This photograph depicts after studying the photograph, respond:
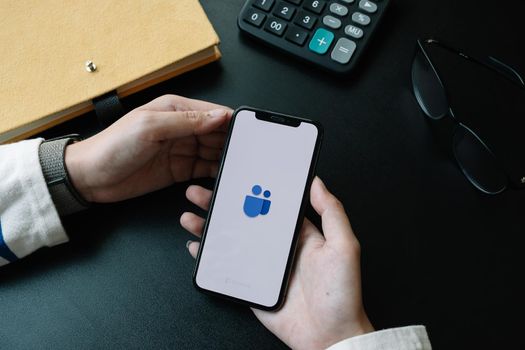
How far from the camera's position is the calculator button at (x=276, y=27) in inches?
25.4

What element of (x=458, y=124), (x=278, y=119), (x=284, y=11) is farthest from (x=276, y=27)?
(x=458, y=124)

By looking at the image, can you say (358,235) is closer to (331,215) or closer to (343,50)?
(331,215)

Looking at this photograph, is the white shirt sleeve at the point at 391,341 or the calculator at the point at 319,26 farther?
the calculator at the point at 319,26

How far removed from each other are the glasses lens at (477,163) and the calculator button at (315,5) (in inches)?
8.5

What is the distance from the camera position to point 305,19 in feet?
2.11

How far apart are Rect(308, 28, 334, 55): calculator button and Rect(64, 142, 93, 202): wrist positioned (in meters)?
0.29

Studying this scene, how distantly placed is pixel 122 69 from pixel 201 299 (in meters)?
0.27

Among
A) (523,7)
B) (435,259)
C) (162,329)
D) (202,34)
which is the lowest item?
(162,329)

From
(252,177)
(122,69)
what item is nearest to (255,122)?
(252,177)

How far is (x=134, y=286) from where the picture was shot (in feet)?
1.89

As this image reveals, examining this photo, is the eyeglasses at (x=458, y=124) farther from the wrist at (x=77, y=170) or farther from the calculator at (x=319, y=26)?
the wrist at (x=77, y=170)

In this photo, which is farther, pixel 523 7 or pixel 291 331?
pixel 523 7

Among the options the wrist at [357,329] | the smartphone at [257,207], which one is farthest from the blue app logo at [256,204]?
the wrist at [357,329]

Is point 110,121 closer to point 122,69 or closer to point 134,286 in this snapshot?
point 122,69
